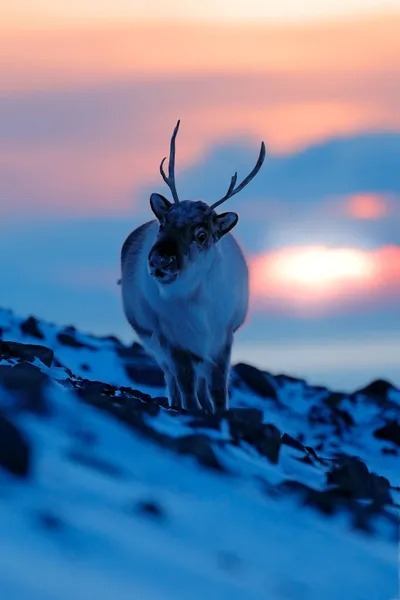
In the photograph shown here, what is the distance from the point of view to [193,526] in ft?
14.6

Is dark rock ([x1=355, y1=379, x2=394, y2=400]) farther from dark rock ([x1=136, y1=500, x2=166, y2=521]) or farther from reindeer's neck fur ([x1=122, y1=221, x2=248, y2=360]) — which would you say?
dark rock ([x1=136, y1=500, x2=166, y2=521])

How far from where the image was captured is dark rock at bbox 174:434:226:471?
534 cm

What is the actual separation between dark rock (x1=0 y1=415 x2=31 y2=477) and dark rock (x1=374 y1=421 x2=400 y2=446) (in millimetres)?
11597

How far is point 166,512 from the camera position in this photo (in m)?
4.48

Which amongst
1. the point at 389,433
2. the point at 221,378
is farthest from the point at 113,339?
the point at 221,378

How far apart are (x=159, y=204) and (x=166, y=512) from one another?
5.51m

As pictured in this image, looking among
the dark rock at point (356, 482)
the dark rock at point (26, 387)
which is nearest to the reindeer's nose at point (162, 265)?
the dark rock at point (356, 482)

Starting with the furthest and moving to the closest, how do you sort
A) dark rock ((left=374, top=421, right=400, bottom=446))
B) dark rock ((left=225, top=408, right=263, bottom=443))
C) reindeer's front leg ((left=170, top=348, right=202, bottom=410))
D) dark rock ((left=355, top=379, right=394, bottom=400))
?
dark rock ((left=355, top=379, right=394, bottom=400))
dark rock ((left=374, top=421, right=400, bottom=446))
reindeer's front leg ((left=170, top=348, right=202, bottom=410))
dark rock ((left=225, top=408, right=263, bottom=443))

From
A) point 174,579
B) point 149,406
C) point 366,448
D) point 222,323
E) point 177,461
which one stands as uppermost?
point 366,448

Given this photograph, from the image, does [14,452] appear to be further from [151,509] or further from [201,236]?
[201,236]

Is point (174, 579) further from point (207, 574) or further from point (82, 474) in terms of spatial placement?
point (82, 474)

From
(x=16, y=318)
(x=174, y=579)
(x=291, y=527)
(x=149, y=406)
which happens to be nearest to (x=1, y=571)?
(x=174, y=579)

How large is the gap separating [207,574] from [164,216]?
576 centimetres

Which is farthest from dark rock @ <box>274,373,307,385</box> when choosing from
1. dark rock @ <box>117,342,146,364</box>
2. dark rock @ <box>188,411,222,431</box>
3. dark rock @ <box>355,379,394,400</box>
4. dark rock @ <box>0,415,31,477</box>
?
dark rock @ <box>0,415,31,477</box>
